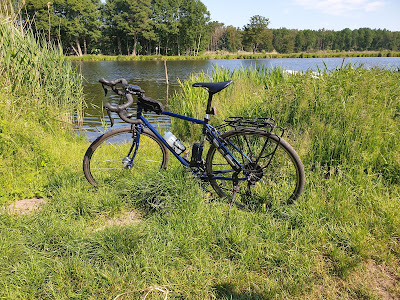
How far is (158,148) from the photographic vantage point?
3699mm

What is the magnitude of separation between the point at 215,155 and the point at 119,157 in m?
1.37

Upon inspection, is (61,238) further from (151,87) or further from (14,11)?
(151,87)

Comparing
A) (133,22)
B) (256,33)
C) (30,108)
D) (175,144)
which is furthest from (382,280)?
(256,33)

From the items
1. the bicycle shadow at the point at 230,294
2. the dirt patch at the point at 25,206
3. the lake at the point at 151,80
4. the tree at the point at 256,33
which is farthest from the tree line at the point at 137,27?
the bicycle shadow at the point at 230,294

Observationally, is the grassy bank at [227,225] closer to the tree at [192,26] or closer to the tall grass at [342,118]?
the tall grass at [342,118]

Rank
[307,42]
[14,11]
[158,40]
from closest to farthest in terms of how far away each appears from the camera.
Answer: [14,11] < [158,40] < [307,42]

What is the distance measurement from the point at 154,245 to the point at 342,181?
2.34 meters

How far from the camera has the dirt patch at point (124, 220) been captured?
285 centimetres

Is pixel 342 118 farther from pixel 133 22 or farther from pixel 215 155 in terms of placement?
pixel 133 22

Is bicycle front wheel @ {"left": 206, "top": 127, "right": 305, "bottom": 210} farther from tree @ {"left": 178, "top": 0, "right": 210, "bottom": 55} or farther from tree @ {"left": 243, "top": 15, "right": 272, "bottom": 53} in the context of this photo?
tree @ {"left": 243, "top": 15, "right": 272, "bottom": 53}

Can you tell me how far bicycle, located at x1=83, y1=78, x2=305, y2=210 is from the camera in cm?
302

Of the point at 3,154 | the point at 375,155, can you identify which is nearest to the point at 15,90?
the point at 3,154

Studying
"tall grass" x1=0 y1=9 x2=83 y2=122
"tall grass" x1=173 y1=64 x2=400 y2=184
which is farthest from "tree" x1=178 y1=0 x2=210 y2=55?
"tall grass" x1=173 y1=64 x2=400 y2=184

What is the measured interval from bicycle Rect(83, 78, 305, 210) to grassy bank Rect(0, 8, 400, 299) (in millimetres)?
241
